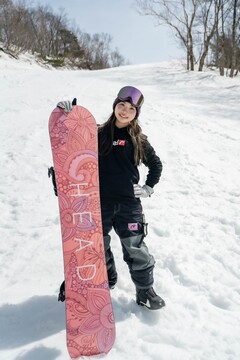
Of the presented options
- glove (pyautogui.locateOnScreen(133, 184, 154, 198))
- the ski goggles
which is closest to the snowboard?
glove (pyautogui.locateOnScreen(133, 184, 154, 198))

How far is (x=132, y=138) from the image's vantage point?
7.10ft

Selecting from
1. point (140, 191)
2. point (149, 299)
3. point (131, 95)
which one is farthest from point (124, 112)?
point (149, 299)

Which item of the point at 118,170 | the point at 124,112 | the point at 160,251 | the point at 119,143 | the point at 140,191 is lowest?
the point at 160,251

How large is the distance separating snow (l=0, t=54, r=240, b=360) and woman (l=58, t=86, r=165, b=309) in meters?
Result: 0.37

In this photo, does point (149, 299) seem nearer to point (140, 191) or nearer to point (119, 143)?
point (140, 191)

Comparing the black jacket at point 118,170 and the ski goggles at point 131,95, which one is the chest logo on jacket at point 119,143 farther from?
the ski goggles at point 131,95

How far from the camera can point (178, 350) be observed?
1.98 meters

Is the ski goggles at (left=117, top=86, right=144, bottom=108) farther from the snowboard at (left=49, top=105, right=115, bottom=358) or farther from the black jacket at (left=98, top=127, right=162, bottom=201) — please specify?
the snowboard at (left=49, top=105, right=115, bottom=358)

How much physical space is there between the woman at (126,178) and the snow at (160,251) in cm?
37

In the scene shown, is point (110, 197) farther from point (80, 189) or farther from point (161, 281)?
point (161, 281)

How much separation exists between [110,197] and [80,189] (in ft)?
0.90

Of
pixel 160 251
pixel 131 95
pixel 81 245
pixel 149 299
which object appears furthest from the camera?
pixel 160 251

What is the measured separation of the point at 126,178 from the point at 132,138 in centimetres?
27

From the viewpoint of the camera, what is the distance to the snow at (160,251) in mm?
2041
